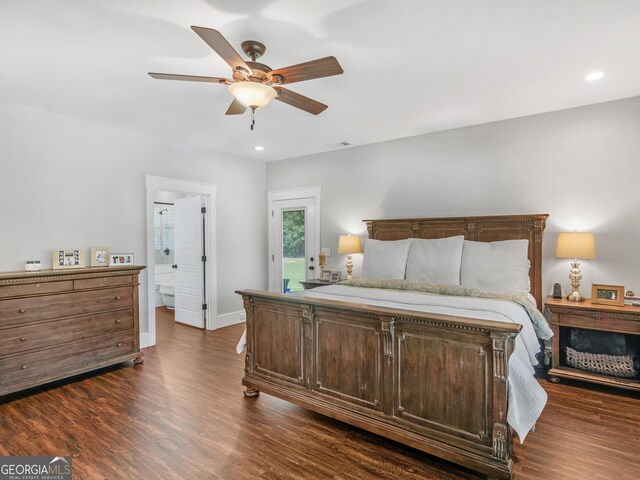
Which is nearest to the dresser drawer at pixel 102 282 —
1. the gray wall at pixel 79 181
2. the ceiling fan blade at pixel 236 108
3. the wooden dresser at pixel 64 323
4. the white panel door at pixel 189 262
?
the wooden dresser at pixel 64 323

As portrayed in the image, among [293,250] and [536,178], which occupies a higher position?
[536,178]

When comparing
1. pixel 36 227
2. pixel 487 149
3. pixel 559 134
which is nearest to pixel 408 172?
pixel 487 149

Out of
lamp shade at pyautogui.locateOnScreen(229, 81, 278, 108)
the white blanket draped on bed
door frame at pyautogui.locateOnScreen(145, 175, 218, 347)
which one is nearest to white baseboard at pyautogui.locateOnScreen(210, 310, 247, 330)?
door frame at pyautogui.locateOnScreen(145, 175, 218, 347)

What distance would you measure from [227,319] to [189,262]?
1.08 meters

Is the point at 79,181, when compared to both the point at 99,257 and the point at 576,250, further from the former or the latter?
the point at 576,250

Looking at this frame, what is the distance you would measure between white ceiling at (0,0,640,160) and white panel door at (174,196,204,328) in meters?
1.76

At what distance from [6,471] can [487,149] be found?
495cm

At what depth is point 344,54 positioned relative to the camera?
2479mm

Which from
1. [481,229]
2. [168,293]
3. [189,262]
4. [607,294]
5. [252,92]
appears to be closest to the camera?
[252,92]

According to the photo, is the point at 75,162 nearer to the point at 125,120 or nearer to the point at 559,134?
the point at 125,120

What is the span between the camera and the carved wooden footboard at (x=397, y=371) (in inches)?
74.4

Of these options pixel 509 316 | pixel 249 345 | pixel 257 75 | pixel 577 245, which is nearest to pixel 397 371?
pixel 509 316

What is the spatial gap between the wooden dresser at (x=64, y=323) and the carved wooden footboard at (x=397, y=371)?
180cm

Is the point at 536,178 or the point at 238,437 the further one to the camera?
the point at 536,178
